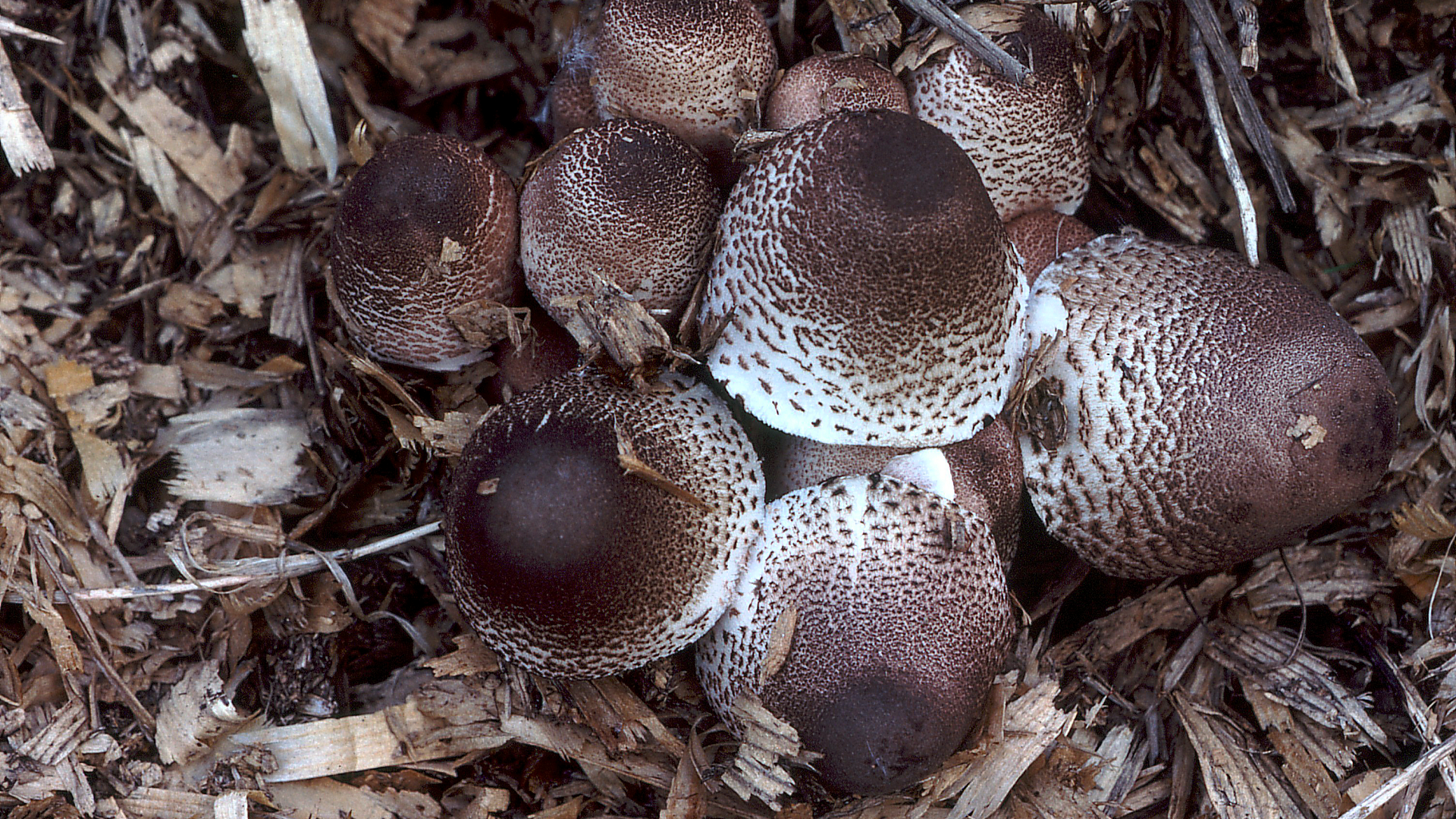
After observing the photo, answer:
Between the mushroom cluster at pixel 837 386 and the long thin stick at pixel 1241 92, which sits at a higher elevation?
the long thin stick at pixel 1241 92

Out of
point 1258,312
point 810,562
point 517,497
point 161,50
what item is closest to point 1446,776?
point 1258,312

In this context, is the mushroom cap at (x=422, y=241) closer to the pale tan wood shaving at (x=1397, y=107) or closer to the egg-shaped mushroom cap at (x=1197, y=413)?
the egg-shaped mushroom cap at (x=1197, y=413)

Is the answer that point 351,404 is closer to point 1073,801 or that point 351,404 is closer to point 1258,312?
point 1073,801

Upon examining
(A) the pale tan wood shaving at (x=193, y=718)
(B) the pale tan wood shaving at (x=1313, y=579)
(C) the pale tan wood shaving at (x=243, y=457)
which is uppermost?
(B) the pale tan wood shaving at (x=1313, y=579)

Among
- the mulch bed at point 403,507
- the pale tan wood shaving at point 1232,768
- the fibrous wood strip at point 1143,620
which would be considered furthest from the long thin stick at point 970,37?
the pale tan wood shaving at point 1232,768

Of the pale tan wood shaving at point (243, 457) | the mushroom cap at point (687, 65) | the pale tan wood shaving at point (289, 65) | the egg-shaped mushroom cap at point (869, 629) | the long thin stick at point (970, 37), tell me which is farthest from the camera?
the pale tan wood shaving at point (289, 65)

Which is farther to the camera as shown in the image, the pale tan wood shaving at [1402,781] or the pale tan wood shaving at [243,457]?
the pale tan wood shaving at [243,457]

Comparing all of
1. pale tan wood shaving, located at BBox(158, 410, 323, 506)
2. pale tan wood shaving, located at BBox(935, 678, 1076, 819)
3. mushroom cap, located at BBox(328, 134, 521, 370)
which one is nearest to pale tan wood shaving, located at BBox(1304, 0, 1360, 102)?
pale tan wood shaving, located at BBox(935, 678, 1076, 819)

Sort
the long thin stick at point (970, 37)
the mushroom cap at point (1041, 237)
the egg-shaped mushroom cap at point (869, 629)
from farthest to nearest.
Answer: the mushroom cap at point (1041, 237) < the long thin stick at point (970, 37) < the egg-shaped mushroom cap at point (869, 629)

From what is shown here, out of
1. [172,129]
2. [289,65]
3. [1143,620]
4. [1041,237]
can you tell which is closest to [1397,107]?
[1041,237]
